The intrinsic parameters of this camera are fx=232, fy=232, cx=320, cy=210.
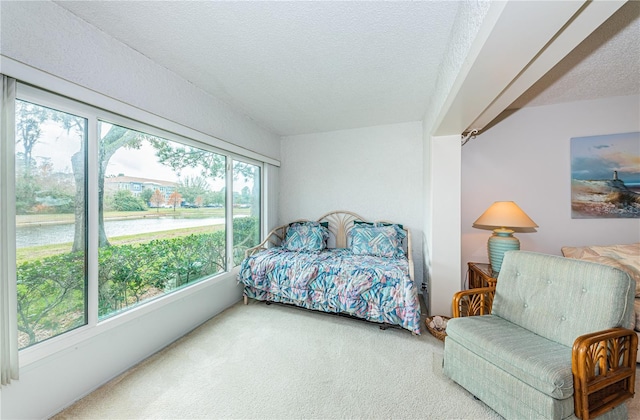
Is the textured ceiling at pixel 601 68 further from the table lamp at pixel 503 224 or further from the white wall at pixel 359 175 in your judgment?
the white wall at pixel 359 175

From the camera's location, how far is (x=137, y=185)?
2.04 meters

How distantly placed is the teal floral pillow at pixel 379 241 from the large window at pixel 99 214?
6.12 ft

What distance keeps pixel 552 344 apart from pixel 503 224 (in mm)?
1203

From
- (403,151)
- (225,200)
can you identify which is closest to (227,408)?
(225,200)

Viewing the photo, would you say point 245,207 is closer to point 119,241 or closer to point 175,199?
point 175,199

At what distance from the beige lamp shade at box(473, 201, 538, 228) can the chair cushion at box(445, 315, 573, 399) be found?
1020 mm

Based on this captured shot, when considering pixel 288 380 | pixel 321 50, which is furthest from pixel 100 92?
pixel 288 380

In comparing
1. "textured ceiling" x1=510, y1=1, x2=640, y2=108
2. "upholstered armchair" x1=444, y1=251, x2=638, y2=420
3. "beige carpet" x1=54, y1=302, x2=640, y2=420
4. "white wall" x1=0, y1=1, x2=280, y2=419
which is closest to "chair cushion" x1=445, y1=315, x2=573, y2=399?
"upholstered armchair" x1=444, y1=251, x2=638, y2=420

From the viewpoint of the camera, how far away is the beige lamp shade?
2.32m

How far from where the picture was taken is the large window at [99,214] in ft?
4.54

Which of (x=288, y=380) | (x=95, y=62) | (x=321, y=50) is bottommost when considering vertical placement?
(x=288, y=380)

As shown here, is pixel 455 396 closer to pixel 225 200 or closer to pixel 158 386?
pixel 158 386

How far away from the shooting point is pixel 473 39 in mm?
1185

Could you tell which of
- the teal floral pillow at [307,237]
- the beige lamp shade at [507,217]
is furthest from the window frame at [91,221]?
the beige lamp shade at [507,217]
